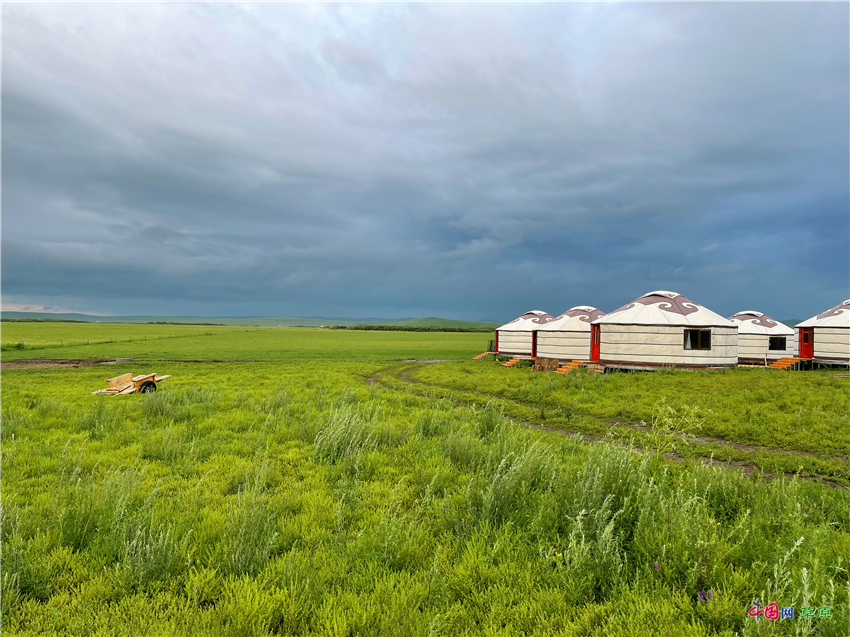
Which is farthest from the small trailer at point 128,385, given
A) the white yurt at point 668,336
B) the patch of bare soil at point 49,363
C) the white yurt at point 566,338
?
the white yurt at point 566,338

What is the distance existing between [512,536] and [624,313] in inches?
940

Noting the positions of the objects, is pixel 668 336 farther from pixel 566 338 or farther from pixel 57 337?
pixel 57 337

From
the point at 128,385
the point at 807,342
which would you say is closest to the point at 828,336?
the point at 807,342

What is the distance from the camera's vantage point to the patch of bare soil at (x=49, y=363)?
84.1 ft

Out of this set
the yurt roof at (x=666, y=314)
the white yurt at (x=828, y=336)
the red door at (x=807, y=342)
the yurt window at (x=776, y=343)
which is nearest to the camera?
the yurt roof at (x=666, y=314)

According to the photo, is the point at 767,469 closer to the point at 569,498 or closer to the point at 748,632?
the point at 569,498

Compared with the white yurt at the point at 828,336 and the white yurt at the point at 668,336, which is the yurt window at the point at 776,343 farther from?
the white yurt at the point at 668,336

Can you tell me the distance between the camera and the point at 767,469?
743 centimetres

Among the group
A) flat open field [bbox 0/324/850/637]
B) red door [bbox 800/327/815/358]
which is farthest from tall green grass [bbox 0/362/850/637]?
red door [bbox 800/327/815/358]

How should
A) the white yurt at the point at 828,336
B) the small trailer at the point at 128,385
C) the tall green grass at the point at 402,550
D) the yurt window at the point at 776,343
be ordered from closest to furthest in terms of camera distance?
the tall green grass at the point at 402,550 < the small trailer at the point at 128,385 < the white yurt at the point at 828,336 < the yurt window at the point at 776,343

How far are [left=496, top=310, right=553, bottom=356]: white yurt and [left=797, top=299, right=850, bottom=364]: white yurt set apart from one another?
62.4 ft

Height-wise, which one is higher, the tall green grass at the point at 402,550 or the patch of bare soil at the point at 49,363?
the tall green grass at the point at 402,550

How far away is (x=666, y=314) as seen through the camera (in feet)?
75.9

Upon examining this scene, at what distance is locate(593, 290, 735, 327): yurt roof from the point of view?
74.4ft
